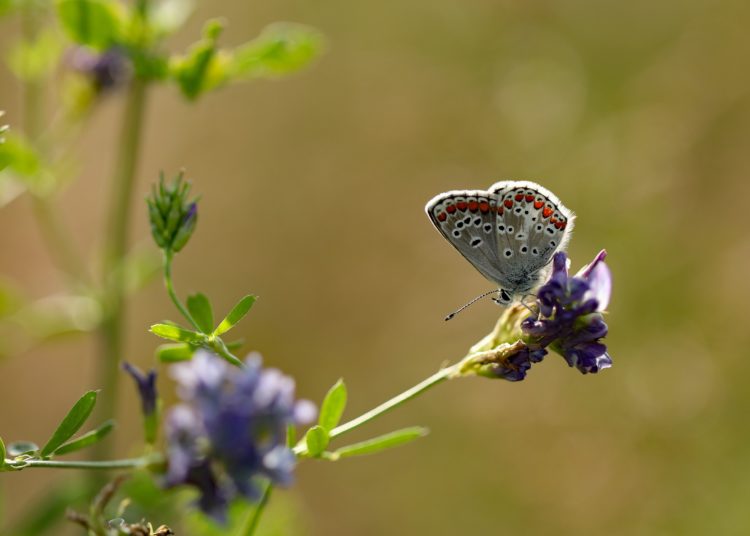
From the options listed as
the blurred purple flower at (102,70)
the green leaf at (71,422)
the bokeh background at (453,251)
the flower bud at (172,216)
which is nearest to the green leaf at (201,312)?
the flower bud at (172,216)

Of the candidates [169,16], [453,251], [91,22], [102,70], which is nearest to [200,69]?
[91,22]

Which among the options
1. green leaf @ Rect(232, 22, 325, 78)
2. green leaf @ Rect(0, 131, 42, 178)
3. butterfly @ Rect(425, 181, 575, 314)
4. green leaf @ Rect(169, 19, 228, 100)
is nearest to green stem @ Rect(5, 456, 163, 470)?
butterfly @ Rect(425, 181, 575, 314)

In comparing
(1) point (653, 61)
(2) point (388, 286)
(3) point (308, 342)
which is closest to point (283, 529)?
(3) point (308, 342)

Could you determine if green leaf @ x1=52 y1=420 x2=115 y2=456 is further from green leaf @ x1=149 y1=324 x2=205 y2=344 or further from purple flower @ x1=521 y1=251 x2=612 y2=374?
purple flower @ x1=521 y1=251 x2=612 y2=374

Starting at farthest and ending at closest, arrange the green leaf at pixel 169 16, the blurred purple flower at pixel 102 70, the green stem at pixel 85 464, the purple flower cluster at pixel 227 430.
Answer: the blurred purple flower at pixel 102 70 < the green leaf at pixel 169 16 < the green stem at pixel 85 464 < the purple flower cluster at pixel 227 430

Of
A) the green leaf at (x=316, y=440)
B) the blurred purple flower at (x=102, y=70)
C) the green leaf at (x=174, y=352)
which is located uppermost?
the blurred purple flower at (x=102, y=70)

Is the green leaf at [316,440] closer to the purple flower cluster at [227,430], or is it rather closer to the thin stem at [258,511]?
the thin stem at [258,511]

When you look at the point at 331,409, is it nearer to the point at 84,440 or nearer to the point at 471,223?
the point at 84,440
